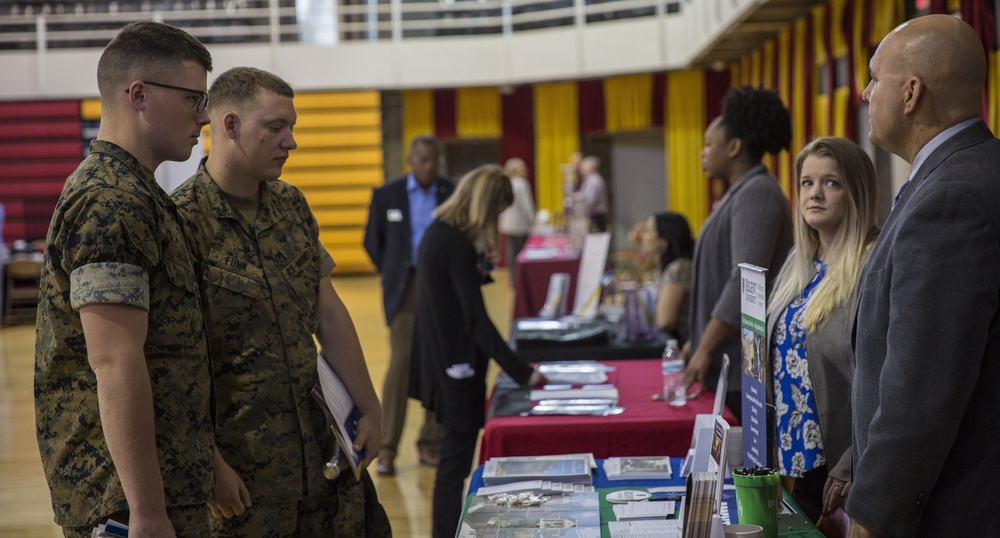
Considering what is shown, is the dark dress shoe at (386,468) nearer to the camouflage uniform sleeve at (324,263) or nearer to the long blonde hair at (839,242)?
the camouflage uniform sleeve at (324,263)

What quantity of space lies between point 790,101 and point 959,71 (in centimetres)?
855

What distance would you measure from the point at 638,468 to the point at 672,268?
2.32 meters

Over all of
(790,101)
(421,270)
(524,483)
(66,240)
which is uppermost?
(790,101)

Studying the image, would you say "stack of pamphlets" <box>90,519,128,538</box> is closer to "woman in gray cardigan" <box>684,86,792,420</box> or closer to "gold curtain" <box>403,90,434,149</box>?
"woman in gray cardigan" <box>684,86,792,420</box>

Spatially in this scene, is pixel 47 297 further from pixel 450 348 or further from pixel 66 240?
pixel 450 348

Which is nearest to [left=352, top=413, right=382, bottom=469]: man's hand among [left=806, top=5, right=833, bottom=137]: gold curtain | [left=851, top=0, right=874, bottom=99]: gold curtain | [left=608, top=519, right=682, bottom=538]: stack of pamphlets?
[left=608, top=519, right=682, bottom=538]: stack of pamphlets

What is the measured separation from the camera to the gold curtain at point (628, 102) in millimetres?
14945

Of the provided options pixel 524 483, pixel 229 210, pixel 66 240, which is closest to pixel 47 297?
pixel 66 240

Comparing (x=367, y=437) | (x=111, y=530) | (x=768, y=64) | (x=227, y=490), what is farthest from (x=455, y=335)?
(x=768, y=64)

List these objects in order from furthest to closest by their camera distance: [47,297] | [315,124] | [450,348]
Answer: [315,124] < [450,348] < [47,297]

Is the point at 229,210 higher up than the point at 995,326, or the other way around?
the point at 229,210

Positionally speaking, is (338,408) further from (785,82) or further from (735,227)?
(785,82)

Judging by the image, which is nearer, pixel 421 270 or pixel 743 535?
pixel 743 535

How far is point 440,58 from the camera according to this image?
1456cm
